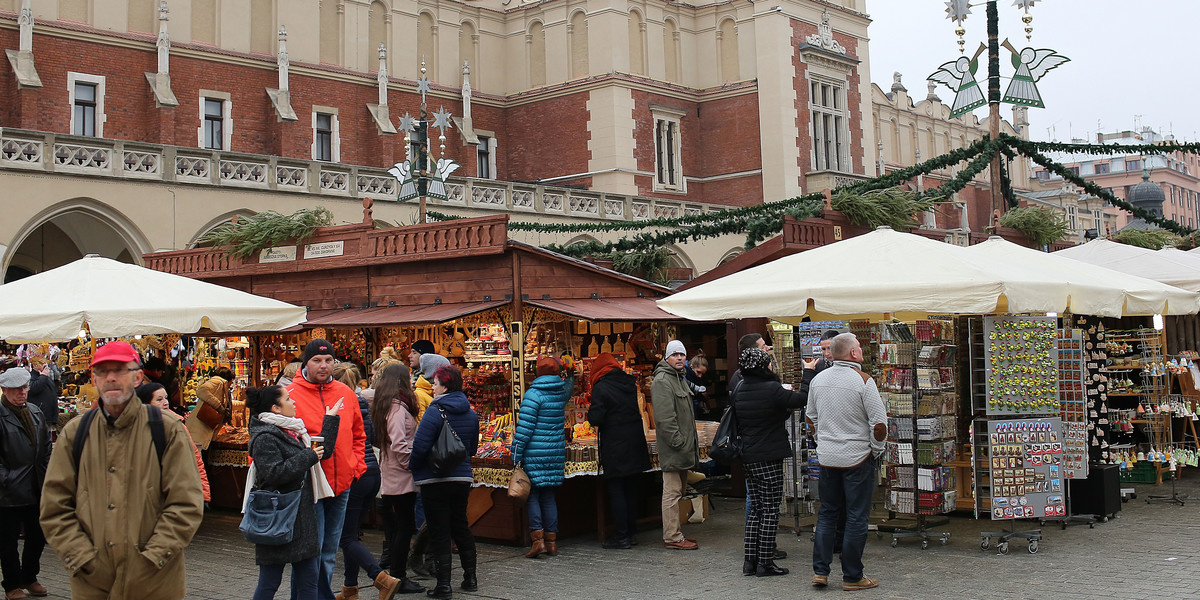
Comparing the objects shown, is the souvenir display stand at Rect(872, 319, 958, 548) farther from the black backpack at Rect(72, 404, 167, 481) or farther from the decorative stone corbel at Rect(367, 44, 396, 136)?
the decorative stone corbel at Rect(367, 44, 396, 136)

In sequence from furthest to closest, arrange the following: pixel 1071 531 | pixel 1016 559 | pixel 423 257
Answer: pixel 423 257 → pixel 1071 531 → pixel 1016 559

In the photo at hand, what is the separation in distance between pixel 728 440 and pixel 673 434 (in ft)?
2.36

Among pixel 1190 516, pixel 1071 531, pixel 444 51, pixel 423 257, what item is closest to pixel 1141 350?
pixel 1190 516

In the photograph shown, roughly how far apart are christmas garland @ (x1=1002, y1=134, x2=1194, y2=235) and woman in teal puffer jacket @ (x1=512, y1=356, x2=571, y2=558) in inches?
362

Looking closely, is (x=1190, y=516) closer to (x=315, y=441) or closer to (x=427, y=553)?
(x=427, y=553)

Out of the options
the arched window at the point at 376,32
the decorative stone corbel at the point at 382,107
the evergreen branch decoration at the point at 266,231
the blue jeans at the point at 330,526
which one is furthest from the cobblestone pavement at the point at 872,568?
the arched window at the point at 376,32

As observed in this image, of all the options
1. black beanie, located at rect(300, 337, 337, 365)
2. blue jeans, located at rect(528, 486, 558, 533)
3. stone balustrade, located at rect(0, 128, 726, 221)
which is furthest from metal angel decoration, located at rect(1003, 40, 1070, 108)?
stone balustrade, located at rect(0, 128, 726, 221)

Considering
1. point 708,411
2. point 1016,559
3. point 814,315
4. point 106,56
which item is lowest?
point 1016,559

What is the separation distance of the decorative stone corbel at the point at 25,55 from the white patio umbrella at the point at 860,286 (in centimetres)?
2236

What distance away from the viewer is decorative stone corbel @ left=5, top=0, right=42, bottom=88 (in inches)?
1045

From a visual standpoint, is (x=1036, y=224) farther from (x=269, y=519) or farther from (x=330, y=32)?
(x=330, y=32)

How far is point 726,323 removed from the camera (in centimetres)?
1286

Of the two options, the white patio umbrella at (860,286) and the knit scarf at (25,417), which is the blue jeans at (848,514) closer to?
the white patio umbrella at (860,286)

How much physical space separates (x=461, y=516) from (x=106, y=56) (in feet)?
81.6
